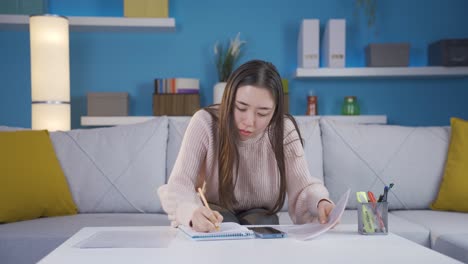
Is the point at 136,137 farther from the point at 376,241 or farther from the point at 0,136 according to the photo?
the point at 376,241

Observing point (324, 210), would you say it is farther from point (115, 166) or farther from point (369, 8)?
point (369, 8)

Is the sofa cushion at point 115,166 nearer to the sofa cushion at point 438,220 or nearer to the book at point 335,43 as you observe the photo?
the sofa cushion at point 438,220

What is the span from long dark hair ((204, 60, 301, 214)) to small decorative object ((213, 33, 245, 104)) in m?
1.74

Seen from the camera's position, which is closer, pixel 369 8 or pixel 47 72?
pixel 47 72

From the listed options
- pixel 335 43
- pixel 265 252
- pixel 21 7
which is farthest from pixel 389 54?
pixel 265 252

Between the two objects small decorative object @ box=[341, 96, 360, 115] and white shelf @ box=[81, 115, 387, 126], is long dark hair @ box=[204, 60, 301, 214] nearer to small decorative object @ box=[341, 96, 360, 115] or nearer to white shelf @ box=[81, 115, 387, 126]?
white shelf @ box=[81, 115, 387, 126]

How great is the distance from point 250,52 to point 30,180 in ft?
6.63

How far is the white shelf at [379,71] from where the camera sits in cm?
358

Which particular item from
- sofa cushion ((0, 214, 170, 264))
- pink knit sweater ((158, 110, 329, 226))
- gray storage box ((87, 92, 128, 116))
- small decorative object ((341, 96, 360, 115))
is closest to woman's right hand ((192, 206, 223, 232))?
pink knit sweater ((158, 110, 329, 226))

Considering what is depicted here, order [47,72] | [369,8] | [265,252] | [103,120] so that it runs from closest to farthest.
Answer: [265,252]
[47,72]
[103,120]
[369,8]

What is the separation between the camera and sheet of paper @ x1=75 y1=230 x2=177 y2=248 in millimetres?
1193

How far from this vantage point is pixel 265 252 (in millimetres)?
1120

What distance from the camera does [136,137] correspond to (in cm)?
250

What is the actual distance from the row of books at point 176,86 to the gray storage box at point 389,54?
1246 mm
